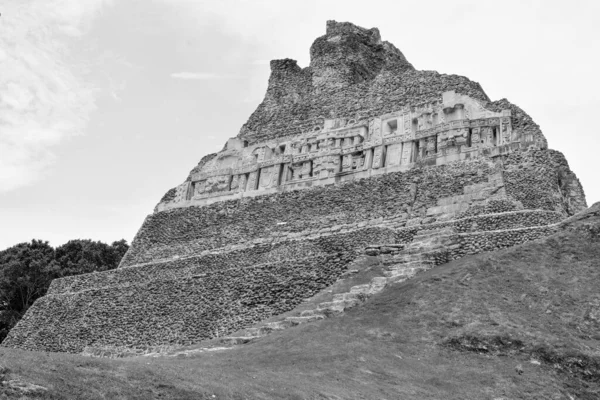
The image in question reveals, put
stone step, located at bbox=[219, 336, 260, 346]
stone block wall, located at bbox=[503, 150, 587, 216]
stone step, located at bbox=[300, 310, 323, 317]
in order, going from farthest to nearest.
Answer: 1. stone block wall, located at bbox=[503, 150, 587, 216]
2. stone step, located at bbox=[300, 310, 323, 317]
3. stone step, located at bbox=[219, 336, 260, 346]

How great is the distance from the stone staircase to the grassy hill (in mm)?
665

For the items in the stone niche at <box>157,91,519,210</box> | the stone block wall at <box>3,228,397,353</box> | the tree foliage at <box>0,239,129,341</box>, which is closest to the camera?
the stone block wall at <box>3,228,397,353</box>

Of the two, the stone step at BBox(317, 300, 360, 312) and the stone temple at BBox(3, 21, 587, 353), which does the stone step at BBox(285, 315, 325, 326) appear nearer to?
the stone step at BBox(317, 300, 360, 312)

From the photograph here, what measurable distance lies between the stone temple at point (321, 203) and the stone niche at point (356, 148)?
0.08 metres

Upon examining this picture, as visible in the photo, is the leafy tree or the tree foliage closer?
the leafy tree

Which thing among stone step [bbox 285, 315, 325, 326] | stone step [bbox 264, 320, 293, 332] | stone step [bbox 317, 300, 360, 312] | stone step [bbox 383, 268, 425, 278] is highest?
stone step [bbox 383, 268, 425, 278]

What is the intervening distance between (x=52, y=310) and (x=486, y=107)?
22438 millimetres

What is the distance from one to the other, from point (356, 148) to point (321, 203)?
367 centimetres

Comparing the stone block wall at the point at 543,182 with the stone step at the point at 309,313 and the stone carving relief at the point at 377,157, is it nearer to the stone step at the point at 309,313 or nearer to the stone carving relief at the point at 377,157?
the stone carving relief at the point at 377,157

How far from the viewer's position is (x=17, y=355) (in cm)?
1351

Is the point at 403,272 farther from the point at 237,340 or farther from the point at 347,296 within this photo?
the point at 237,340

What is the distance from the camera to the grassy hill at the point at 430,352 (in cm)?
1334

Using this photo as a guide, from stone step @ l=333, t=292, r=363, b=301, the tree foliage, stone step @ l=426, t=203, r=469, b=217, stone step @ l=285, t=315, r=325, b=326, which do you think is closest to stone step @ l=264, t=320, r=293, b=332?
stone step @ l=285, t=315, r=325, b=326

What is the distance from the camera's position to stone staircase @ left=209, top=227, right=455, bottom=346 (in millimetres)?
21875
